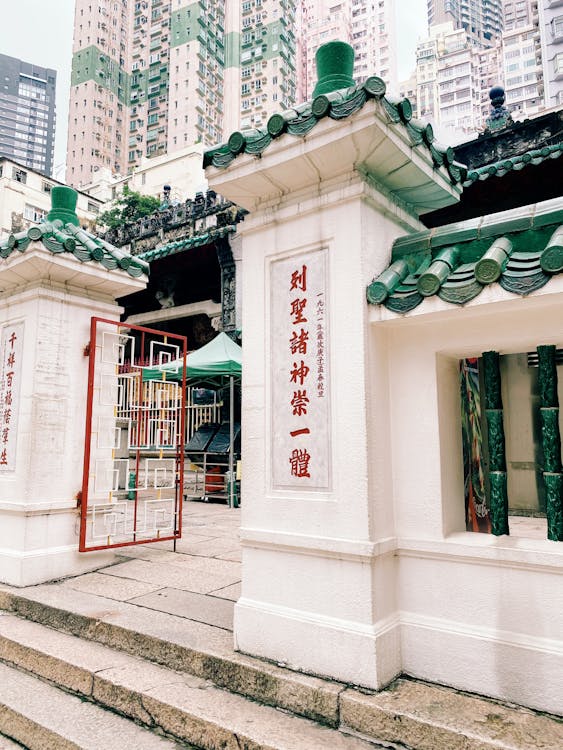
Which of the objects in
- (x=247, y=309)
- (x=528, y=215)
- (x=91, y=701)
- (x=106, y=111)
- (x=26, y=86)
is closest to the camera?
(x=528, y=215)

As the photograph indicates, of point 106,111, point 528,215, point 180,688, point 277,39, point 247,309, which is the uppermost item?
point 277,39

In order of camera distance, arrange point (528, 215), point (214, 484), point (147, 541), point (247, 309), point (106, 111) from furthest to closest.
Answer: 1. point (106, 111)
2. point (214, 484)
3. point (147, 541)
4. point (247, 309)
5. point (528, 215)

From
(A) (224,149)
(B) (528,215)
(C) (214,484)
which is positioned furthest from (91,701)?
(C) (214,484)

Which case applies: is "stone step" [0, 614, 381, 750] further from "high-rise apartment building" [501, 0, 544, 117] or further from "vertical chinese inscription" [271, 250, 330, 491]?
"high-rise apartment building" [501, 0, 544, 117]

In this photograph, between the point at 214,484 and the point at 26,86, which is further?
the point at 26,86

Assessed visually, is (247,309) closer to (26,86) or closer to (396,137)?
(396,137)

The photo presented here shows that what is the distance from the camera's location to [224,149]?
354 centimetres

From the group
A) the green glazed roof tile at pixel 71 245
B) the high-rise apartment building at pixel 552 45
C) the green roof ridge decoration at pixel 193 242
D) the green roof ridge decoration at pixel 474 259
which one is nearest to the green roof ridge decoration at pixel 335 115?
the green roof ridge decoration at pixel 474 259

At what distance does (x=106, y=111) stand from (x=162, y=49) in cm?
1094

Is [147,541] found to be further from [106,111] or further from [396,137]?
[106,111]

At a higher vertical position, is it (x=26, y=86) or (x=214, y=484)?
(x=26, y=86)

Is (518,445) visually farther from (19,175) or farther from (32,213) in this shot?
(19,175)

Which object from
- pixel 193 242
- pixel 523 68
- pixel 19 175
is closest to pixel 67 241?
pixel 193 242

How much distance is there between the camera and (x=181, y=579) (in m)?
5.00
